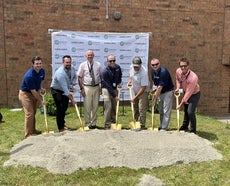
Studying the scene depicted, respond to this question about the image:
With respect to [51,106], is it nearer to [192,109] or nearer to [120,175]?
[192,109]

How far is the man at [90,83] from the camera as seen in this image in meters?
7.72

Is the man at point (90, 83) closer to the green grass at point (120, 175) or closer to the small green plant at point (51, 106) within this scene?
the small green plant at point (51, 106)

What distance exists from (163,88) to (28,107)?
286 centimetres

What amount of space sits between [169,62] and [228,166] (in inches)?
245

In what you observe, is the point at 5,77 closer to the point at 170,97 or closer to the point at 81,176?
the point at 170,97

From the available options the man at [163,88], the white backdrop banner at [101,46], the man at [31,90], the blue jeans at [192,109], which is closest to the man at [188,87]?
the blue jeans at [192,109]

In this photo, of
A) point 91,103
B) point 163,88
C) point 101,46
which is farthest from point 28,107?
point 101,46

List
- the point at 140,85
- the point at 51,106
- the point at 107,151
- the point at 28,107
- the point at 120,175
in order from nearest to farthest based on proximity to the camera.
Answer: the point at 120,175, the point at 107,151, the point at 28,107, the point at 140,85, the point at 51,106

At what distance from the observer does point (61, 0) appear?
10.2m

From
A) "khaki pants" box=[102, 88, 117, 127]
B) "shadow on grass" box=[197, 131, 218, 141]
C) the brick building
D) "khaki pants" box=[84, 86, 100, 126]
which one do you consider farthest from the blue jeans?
the brick building

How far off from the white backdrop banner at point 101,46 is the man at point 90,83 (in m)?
2.43

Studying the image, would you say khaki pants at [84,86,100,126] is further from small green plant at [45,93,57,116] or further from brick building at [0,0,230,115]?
brick building at [0,0,230,115]

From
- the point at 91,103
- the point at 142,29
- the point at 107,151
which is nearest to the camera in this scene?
the point at 107,151

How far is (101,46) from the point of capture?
414 inches
